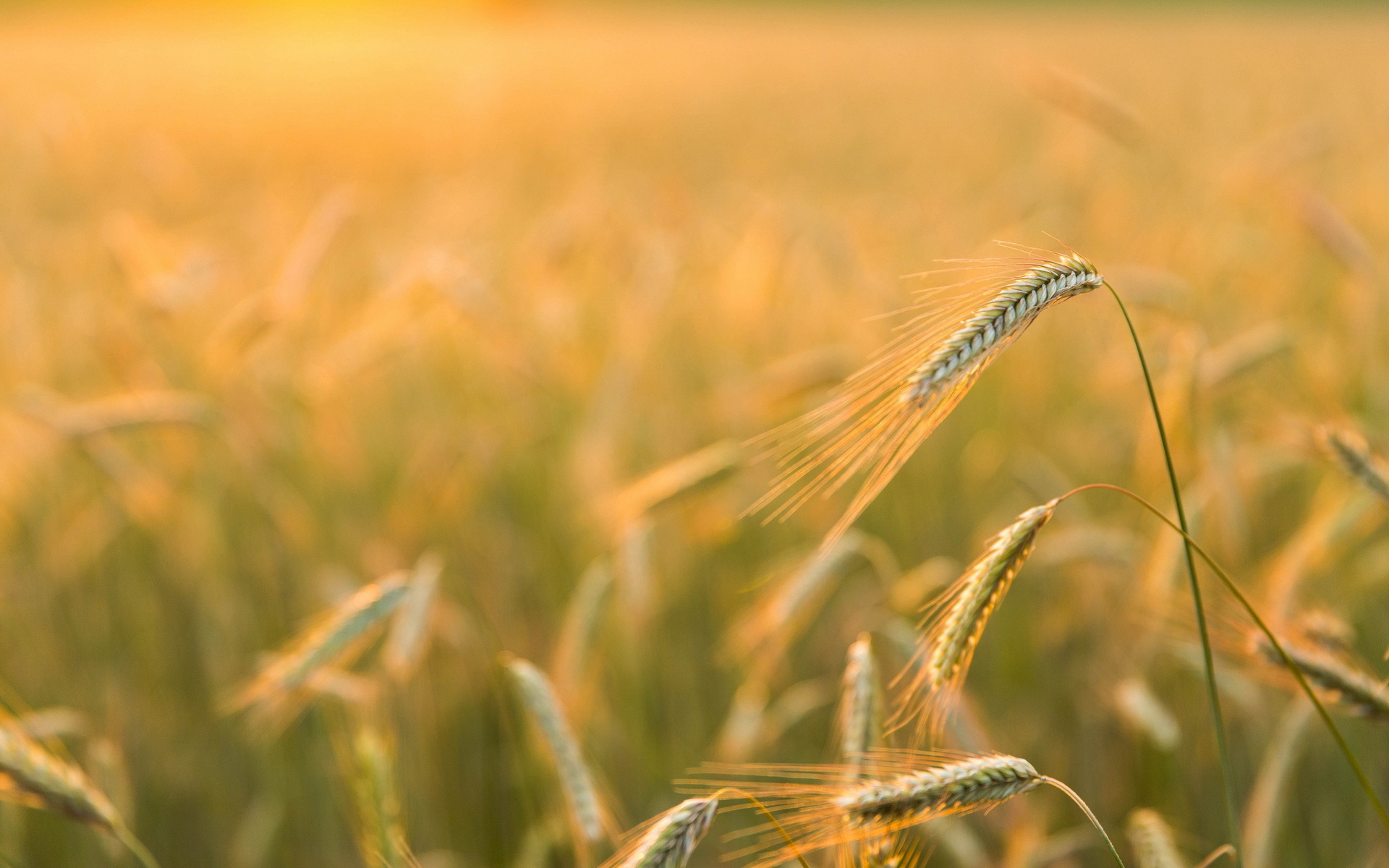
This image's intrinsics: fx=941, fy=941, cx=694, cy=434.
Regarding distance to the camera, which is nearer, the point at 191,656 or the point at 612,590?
the point at 612,590

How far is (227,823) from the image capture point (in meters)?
1.70

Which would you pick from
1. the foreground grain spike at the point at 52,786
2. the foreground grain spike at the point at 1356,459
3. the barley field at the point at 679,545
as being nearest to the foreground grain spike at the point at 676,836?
the barley field at the point at 679,545

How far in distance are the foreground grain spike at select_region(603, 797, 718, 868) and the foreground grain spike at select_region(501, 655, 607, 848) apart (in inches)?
8.5

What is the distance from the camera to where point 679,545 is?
2.07 meters

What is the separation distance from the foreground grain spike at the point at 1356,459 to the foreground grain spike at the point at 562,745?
2.95 feet

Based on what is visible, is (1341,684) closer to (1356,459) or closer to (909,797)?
(1356,459)

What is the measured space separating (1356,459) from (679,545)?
4.27ft

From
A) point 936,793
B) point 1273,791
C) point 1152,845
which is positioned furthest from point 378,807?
point 1273,791

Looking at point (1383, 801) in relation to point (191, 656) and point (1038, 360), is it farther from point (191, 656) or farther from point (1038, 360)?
point (191, 656)

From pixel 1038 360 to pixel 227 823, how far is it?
2.30m

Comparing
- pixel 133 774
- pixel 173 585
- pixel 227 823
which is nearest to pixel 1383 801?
pixel 227 823

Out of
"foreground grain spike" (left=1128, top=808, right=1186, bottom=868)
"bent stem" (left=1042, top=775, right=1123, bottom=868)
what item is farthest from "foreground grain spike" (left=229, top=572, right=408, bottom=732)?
"foreground grain spike" (left=1128, top=808, right=1186, bottom=868)

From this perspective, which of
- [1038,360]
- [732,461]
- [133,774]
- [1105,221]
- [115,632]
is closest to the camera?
[732,461]

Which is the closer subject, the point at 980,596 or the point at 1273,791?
the point at 980,596
